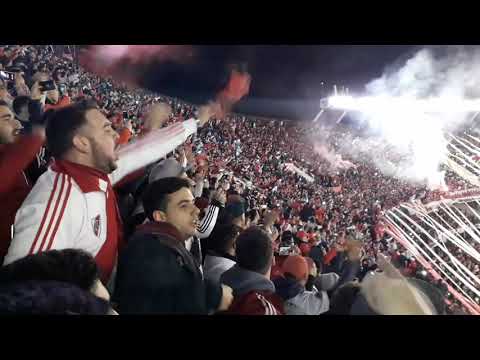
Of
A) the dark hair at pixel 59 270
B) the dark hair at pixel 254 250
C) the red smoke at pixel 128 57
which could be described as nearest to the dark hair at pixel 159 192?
the dark hair at pixel 254 250

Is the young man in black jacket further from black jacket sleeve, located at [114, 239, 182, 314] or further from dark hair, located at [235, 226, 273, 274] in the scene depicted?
dark hair, located at [235, 226, 273, 274]

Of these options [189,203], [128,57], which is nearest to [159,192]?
[189,203]

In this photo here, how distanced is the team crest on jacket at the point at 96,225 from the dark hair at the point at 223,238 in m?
0.60

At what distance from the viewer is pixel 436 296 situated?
3.40 m

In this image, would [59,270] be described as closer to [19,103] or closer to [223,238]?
[223,238]

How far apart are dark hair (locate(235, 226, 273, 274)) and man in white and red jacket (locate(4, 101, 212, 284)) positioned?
0.64 meters

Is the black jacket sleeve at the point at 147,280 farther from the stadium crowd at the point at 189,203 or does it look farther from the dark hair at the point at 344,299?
the dark hair at the point at 344,299

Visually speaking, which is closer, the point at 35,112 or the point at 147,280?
the point at 147,280

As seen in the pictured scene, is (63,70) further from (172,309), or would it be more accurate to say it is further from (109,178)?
(172,309)

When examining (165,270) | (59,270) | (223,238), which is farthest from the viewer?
(223,238)

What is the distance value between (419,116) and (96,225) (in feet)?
6.32

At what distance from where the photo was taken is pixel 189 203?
329 centimetres

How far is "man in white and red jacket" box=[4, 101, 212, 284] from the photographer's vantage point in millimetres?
3033
